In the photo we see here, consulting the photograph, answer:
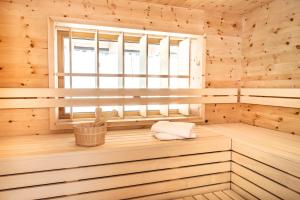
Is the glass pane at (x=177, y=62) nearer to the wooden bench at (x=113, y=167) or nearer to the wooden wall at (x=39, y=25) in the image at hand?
the wooden wall at (x=39, y=25)

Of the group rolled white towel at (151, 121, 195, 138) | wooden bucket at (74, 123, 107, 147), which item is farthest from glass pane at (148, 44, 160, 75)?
wooden bucket at (74, 123, 107, 147)

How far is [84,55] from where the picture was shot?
3.03 m

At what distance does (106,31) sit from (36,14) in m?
0.79

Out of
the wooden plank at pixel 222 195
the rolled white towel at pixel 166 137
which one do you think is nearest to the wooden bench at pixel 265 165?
the wooden plank at pixel 222 195

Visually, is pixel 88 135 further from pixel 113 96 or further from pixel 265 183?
pixel 265 183

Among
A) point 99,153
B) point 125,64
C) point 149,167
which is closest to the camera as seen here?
point 99,153

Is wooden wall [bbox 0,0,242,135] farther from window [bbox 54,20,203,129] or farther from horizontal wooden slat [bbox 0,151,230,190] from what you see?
horizontal wooden slat [bbox 0,151,230,190]

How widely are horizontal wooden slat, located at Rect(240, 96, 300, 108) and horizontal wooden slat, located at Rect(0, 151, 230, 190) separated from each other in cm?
92

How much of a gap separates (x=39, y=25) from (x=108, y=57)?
0.99 meters

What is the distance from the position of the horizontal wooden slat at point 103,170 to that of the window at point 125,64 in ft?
2.97

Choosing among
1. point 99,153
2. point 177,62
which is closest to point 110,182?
point 99,153

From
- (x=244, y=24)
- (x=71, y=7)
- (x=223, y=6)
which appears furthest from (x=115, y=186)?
(x=244, y=24)

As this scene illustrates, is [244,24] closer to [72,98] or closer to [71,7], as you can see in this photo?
[71,7]

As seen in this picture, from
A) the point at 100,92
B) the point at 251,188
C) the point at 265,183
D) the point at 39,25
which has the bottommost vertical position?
the point at 251,188
